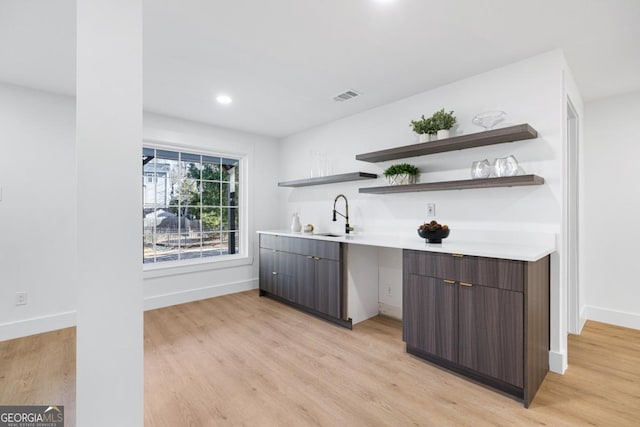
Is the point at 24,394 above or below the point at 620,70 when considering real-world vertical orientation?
below

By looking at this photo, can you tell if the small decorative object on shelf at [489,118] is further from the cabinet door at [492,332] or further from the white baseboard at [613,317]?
the white baseboard at [613,317]

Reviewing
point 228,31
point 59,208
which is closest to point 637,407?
point 228,31

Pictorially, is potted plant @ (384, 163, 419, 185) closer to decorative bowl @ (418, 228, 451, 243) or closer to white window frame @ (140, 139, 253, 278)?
decorative bowl @ (418, 228, 451, 243)

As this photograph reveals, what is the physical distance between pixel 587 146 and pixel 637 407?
261 centimetres

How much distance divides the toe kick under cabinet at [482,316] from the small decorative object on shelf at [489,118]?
1.17 m

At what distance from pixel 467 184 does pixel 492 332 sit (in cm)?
119

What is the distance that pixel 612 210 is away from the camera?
3191 mm

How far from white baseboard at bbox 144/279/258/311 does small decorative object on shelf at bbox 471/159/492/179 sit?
3502 mm

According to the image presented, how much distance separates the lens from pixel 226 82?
2.96 m

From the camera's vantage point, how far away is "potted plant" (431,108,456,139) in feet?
9.13

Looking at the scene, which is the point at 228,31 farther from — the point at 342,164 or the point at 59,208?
the point at 59,208

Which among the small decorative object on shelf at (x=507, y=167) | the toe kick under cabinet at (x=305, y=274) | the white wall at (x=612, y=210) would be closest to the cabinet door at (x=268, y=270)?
the toe kick under cabinet at (x=305, y=274)

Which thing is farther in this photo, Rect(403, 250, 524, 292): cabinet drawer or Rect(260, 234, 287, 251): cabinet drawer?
Rect(260, 234, 287, 251): cabinet drawer

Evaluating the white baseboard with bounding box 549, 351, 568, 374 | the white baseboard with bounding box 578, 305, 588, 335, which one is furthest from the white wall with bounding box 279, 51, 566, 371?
the white baseboard with bounding box 578, 305, 588, 335
